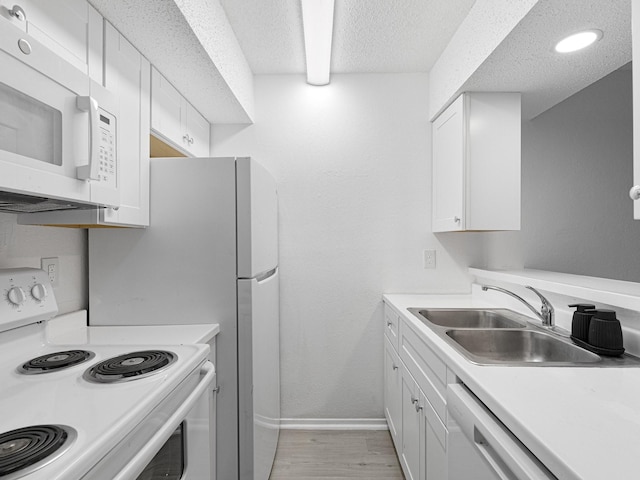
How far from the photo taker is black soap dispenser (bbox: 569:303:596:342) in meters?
1.29

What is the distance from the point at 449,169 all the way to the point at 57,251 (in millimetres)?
2046

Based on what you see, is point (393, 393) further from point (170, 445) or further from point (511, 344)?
point (170, 445)

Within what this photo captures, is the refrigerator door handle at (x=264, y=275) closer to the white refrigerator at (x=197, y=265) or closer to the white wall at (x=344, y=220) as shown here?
the white refrigerator at (x=197, y=265)

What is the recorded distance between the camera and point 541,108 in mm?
2197

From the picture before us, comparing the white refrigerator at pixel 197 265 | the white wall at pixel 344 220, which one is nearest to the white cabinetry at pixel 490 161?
the white wall at pixel 344 220

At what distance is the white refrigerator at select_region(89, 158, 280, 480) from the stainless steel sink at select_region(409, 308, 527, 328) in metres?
0.88

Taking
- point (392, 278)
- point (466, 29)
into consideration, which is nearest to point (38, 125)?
point (466, 29)

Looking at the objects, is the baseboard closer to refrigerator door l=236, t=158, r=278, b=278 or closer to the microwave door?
refrigerator door l=236, t=158, r=278, b=278

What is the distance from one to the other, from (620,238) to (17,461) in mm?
2734

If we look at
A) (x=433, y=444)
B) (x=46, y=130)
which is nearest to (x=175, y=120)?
(x=46, y=130)

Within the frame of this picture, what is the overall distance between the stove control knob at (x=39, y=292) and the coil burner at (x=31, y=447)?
67 centimetres

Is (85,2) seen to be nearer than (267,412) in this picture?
Yes

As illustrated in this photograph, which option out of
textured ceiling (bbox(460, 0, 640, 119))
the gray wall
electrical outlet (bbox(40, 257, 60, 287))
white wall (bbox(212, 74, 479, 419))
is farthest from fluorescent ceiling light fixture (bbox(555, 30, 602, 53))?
electrical outlet (bbox(40, 257, 60, 287))

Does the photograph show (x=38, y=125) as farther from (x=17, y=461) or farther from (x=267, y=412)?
(x=267, y=412)
